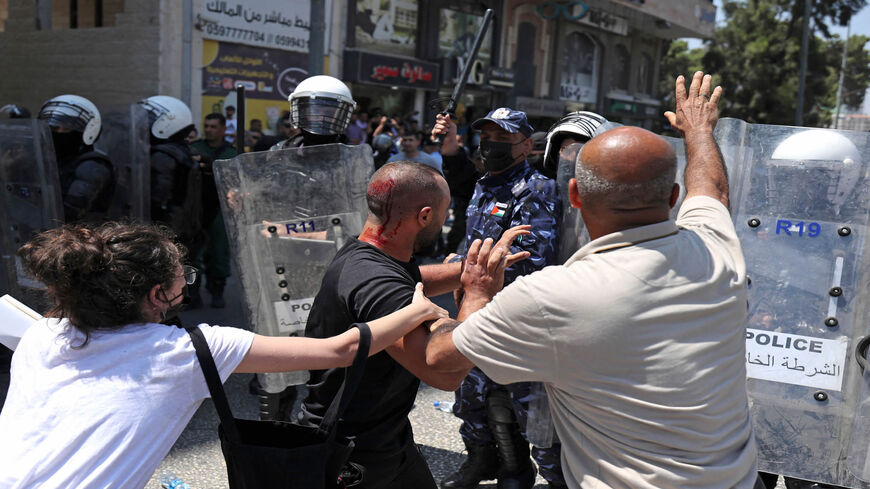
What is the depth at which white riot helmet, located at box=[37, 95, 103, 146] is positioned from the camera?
16.0ft

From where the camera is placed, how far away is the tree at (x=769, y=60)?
29016 mm

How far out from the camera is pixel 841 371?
2512 millimetres

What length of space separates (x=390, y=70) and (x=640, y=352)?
1503cm

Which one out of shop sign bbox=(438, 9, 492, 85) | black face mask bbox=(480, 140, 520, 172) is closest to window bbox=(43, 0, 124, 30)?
shop sign bbox=(438, 9, 492, 85)

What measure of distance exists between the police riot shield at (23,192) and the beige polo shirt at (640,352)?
12.7 feet

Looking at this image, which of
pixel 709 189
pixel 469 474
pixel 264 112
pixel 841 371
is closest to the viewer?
pixel 709 189

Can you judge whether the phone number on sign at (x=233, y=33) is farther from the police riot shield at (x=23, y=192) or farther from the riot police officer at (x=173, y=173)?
the police riot shield at (x=23, y=192)

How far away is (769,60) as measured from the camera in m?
29.5

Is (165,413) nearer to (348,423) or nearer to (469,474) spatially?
(348,423)

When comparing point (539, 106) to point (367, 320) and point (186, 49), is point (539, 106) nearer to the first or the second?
point (186, 49)

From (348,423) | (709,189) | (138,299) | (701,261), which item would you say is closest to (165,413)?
(138,299)

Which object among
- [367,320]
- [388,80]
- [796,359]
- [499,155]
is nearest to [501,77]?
[388,80]

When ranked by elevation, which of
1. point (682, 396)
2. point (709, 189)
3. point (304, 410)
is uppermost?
point (709, 189)

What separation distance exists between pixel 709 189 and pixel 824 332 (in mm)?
956
